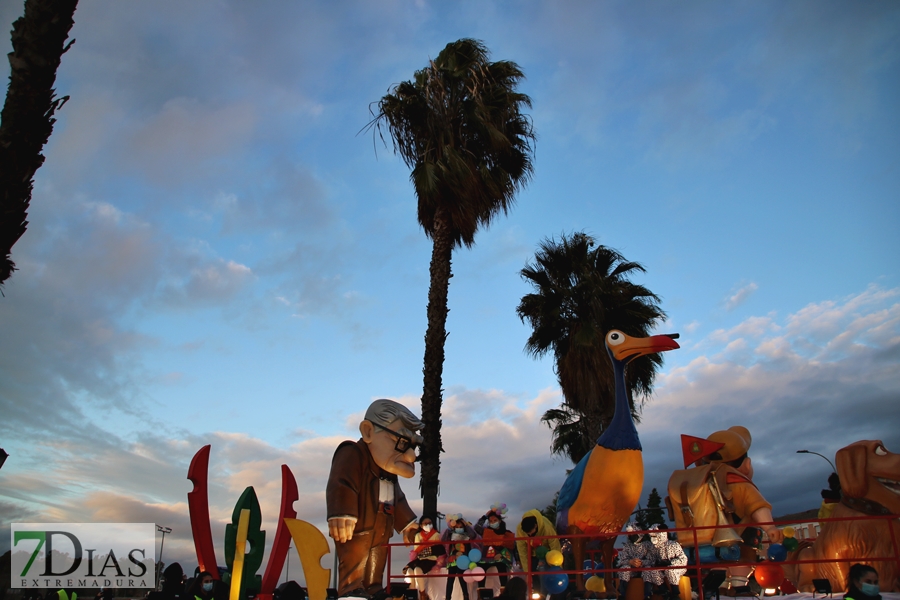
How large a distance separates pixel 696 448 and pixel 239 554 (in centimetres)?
543

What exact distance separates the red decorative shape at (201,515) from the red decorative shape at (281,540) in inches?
19.0

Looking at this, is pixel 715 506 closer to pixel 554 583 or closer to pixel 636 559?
pixel 636 559

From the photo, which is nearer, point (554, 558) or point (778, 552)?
point (778, 552)

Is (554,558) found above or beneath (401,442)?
beneath

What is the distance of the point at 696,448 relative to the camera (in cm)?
792

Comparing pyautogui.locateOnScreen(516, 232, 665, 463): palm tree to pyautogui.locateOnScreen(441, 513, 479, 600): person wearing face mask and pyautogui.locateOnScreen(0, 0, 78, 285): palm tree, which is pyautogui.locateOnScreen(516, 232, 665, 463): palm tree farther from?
pyautogui.locateOnScreen(0, 0, 78, 285): palm tree

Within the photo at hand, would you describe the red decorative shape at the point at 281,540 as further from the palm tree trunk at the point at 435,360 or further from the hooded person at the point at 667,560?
the hooded person at the point at 667,560

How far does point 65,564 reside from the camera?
7383 mm

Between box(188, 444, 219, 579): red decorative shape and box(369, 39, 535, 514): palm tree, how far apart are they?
460cm

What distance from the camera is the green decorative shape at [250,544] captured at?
19.9 ft

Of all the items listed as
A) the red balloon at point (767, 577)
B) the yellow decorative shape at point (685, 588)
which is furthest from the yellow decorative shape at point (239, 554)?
the red balloon at point (767, 577)

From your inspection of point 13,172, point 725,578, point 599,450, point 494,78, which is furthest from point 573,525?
point 494,78

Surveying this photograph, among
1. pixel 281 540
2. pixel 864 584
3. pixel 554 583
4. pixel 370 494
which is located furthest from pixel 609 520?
pixel 281 540

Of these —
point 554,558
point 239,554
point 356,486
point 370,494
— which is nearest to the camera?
point 239,554
